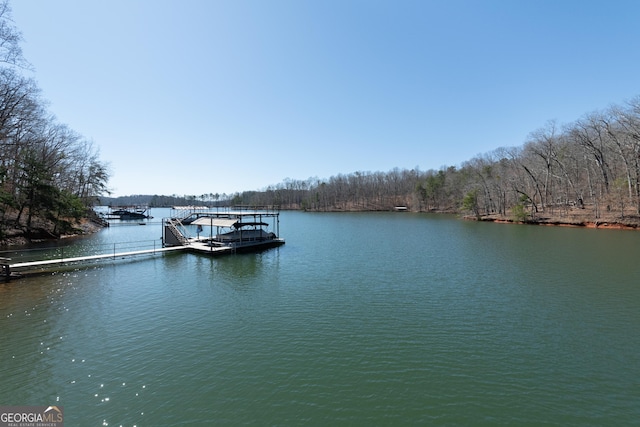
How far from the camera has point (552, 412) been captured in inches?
247

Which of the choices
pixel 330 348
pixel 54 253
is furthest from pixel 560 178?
pixel 54 253

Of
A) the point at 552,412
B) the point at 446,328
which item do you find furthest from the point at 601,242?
the point at 552,412

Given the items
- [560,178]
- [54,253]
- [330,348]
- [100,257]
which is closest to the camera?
[330,348]

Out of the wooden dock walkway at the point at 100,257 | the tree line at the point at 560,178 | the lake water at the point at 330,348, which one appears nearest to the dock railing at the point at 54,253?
the wooden dock walkway at the point at 100,257

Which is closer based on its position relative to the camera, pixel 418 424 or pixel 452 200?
pixel 418 424

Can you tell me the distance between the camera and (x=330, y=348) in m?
9.26

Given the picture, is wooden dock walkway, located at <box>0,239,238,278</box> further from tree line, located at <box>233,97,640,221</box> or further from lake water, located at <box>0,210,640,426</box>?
tree line, located at <box>233,97,640,221</box>

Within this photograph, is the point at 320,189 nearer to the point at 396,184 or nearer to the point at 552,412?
the point at 396,184

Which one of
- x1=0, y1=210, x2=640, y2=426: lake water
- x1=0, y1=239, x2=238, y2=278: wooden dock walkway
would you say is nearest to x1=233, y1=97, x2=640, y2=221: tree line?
x1=0, y1=210, x2=640, y2=426: lake water

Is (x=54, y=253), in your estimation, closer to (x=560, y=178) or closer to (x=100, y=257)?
(x=100, y=257)

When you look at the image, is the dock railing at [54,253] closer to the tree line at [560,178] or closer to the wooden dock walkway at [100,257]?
the wooden dock walkway at [100,257]

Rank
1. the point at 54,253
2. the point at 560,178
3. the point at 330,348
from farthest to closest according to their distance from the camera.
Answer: the point at 560,178 < the point at 54,253 < the point at 330,348

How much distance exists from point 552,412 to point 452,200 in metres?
102

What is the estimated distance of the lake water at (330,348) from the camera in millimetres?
6484
